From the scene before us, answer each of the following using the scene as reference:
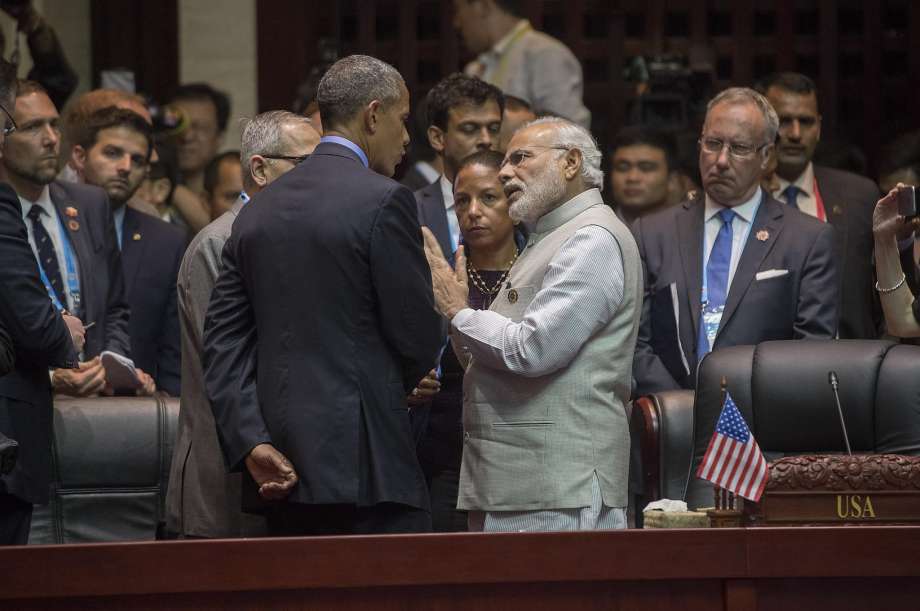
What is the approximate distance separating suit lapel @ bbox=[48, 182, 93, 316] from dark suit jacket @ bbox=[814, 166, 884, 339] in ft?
8.77

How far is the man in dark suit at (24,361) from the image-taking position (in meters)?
3.94

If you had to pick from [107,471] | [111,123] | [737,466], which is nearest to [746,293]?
[737,466]

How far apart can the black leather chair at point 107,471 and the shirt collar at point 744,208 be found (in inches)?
75.1

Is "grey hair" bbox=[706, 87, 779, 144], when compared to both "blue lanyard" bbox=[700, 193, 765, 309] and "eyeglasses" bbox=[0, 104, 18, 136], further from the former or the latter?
"eyeglasses" bbox=[0, 104, 18, 136]

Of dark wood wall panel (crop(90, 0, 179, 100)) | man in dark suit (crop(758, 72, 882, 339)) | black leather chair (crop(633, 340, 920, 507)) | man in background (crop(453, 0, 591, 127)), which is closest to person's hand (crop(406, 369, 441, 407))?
black leather chair (crop(633, 340, 920, 507))

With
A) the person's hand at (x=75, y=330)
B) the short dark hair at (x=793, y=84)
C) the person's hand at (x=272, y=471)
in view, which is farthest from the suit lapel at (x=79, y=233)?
the short dark hair at (x=793, y=84)

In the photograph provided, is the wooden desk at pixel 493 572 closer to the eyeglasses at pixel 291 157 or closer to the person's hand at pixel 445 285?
the person's hand at pixel 445 285

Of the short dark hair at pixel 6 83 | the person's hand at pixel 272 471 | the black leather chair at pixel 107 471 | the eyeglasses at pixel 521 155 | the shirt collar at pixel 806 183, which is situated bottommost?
the black leather chair at pixel 107 471

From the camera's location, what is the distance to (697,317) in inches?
201

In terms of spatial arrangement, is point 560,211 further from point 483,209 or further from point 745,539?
point 745,539

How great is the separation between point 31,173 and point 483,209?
5.00 feet

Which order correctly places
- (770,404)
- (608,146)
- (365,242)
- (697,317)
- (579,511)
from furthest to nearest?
(608,146)
(697,317)
(770,404)
(579,511)
(365,242)

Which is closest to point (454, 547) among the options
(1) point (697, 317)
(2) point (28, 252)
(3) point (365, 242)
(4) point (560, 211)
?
(3) point (365, 242)

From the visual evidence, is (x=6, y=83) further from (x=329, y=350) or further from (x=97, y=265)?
(x=97, y=265)
